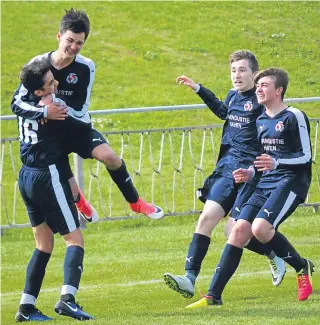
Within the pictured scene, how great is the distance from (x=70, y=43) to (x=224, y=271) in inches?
86.5

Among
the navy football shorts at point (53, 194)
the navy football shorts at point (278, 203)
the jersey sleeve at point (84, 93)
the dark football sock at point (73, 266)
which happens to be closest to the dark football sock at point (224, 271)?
the navy football shorts at point (278, 203)

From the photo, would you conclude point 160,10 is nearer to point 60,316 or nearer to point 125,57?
point 125,57

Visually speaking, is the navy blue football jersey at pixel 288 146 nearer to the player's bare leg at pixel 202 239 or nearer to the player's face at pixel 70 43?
the player's bare leg at pixel 202 239

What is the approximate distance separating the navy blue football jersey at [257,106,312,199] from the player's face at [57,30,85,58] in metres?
1.61

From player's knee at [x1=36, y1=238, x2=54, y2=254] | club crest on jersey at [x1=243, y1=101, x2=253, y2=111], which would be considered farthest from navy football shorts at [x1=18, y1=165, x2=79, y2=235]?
club crest on jersey at [x1=243, y1=101, x2=253, y2=111]

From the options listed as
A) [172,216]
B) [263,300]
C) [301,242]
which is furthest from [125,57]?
[263,300]

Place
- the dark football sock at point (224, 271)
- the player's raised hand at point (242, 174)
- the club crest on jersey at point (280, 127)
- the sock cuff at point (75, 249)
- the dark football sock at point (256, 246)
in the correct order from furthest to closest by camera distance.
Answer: the dark football sock at point (256, 246) < the player's raised hand at point (242, 174) < the dark football sock at point (224, 271) < the club crest on jersey at point (280, 127) < the sock cuff at point (75, 249)

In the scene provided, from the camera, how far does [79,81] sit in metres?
9.55

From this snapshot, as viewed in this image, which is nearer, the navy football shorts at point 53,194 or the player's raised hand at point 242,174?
the navy football shorts at point 53,194

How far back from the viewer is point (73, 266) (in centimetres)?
902

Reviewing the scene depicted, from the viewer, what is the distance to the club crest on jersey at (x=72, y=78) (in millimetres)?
9508

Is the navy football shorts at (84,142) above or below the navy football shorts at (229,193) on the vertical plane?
above

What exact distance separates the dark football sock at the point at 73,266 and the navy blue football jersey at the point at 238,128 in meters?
1.68

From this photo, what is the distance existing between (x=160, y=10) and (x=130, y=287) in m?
14.4
